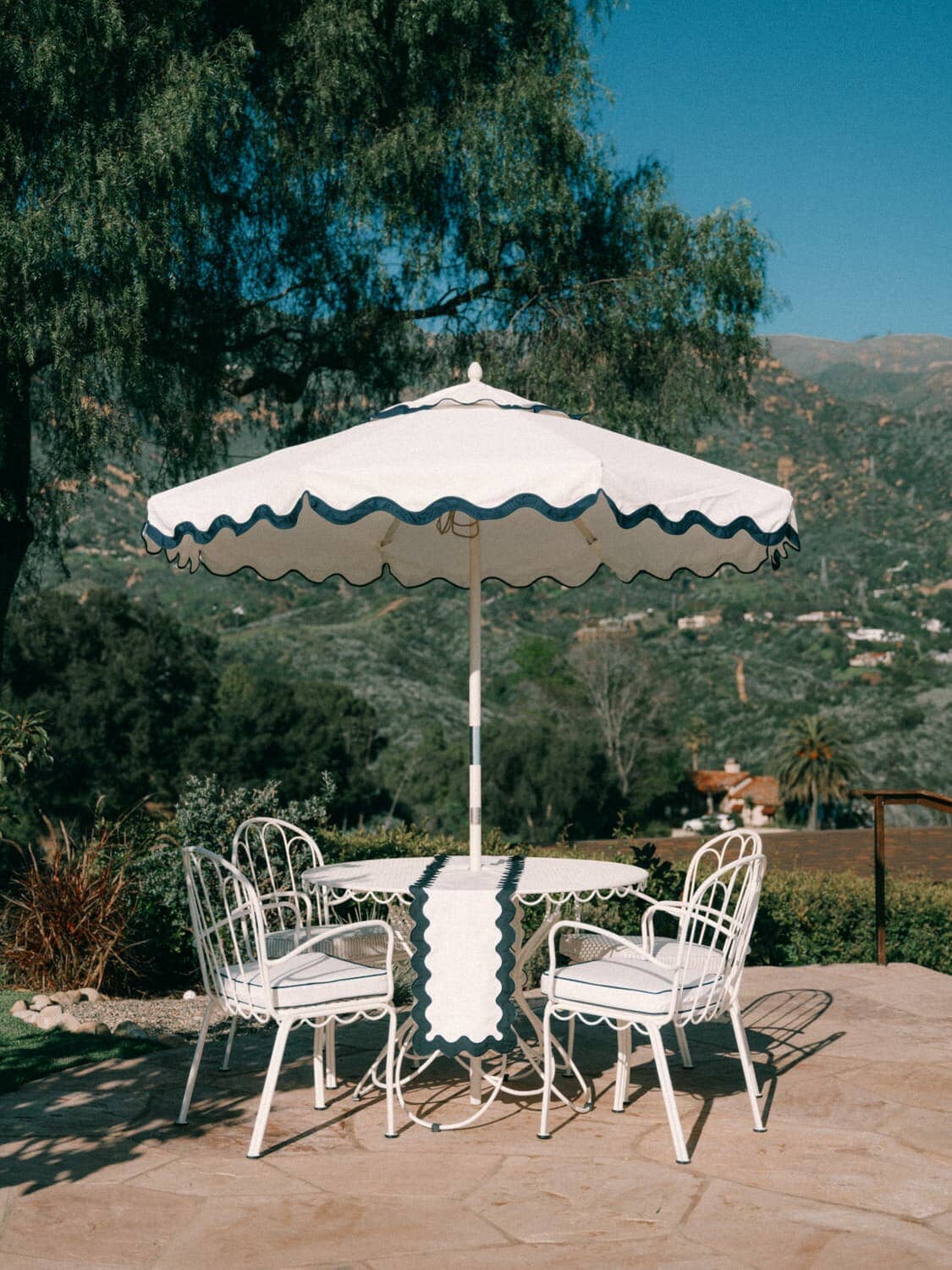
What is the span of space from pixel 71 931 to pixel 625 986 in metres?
3.49

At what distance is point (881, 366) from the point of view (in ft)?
372

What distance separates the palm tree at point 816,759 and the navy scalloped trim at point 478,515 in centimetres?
4630

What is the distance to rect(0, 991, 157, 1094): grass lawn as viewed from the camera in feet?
15.5

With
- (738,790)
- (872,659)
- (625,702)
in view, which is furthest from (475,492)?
(625,702)

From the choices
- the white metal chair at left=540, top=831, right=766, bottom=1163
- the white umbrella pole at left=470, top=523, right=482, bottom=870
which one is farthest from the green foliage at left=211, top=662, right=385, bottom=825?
the white metal chair at left=540, top=831, right=766, bottom=1163

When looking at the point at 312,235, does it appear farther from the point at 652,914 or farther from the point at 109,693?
the point at 109,693

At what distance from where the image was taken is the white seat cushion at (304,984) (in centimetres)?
394

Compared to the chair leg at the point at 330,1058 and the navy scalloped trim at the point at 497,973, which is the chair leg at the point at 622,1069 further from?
the chair leg at the point at 330,1058

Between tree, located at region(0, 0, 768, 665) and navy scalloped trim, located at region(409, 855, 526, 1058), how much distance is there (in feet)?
16.6

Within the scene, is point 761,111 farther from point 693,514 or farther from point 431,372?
point 693,514

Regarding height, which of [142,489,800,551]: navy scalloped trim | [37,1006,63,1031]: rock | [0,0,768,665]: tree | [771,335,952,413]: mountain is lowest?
[37,1006,63,1031]: rock


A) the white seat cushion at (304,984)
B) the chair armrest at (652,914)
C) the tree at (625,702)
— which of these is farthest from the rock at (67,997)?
the tree at (625,702)

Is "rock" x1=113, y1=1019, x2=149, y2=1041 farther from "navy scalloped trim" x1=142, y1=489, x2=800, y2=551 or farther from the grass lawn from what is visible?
"navy scalloped trim" x1=142, y1=489, x2=800, y2=551

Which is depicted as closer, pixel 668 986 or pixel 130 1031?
pixel 668 986
